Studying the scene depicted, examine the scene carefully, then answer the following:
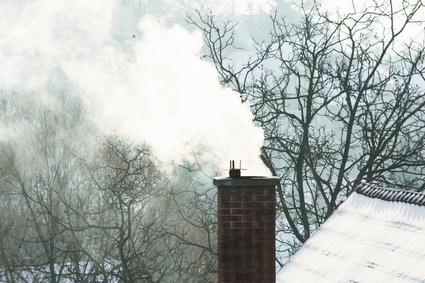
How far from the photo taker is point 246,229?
8.62 metres

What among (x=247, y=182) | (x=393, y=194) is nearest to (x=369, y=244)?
(x=393, y=194)

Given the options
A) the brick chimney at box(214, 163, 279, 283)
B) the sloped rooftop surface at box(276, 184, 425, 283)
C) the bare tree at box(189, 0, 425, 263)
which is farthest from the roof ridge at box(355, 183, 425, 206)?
the bare tree at box(189, 0, 425, 263)

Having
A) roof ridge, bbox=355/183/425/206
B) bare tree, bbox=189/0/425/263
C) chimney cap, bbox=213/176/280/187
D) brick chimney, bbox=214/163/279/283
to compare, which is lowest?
brick chimney, bbox=214/163/279/283

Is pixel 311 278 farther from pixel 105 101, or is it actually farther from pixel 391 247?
pixel 105 101

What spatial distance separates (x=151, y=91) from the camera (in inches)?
821

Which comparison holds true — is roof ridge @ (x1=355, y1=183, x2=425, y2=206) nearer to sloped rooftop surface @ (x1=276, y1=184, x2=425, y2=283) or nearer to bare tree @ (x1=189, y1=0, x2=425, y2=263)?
sloped rooftop surface @ (x1=276, y1=184, x2=425, y2=283)

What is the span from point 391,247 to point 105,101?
26144 mm

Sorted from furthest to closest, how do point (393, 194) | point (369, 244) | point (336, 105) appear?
1. point (336, 105)
2. point (393, 194)
3. point (369, 244)

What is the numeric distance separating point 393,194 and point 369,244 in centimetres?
88

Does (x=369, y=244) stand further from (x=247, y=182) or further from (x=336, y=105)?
(x=336, y=105)

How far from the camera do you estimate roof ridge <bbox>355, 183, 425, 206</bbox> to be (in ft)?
30.3

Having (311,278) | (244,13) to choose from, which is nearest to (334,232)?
(311,278)

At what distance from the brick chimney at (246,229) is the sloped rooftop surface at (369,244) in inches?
38.8

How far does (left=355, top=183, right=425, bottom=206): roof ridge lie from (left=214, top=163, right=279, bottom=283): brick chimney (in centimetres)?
175
